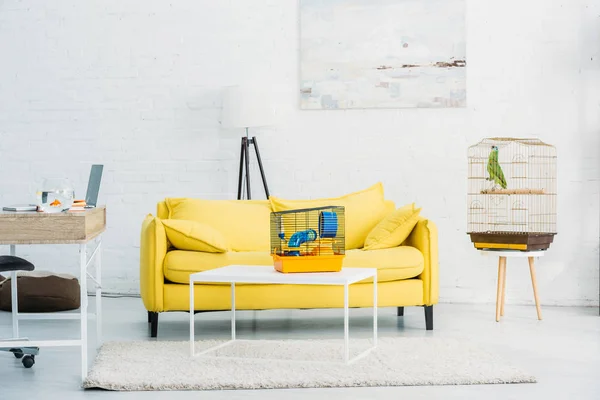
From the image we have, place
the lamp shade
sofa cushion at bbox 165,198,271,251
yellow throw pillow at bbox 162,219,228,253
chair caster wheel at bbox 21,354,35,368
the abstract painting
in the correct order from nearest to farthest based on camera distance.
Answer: chair caster wheel at bbox 21,354,35,368, yellow throw pillow at bbox 162,219,228,253, sofa cushion at bbox 165,198,271,251, the lamp shade, the abstract painting

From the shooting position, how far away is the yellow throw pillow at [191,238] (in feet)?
15.7

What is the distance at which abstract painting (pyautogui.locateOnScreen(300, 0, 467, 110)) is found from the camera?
6082 mm

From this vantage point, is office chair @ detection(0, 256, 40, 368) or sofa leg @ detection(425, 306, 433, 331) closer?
office chair @ detection(0, 256, 40, 368)

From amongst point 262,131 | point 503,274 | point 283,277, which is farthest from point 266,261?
point 262,131

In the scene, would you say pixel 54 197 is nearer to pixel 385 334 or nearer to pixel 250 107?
pixel 385 334

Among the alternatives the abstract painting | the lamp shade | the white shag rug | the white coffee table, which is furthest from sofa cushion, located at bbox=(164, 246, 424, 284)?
the abstract painting

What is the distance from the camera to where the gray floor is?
3395mm

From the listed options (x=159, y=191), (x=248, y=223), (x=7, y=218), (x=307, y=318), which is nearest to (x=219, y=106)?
(x=159, y=191)

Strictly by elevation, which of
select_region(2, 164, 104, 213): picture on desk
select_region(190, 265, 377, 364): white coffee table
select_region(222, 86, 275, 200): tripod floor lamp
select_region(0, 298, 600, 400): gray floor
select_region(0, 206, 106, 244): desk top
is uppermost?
select_region(222, 86, 275, 200): tripod floor lamp

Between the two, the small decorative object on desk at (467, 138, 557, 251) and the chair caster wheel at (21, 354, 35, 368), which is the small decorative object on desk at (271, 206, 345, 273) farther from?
the small decorative object on desk at (467, 138, 557, 251)

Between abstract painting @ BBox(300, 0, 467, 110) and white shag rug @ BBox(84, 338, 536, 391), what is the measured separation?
2.27m

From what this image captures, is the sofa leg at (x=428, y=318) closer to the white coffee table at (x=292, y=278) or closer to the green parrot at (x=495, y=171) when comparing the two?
the white coffee table at (x=292, y=278)

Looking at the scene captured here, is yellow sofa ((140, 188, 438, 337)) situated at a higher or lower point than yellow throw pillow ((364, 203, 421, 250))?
lower

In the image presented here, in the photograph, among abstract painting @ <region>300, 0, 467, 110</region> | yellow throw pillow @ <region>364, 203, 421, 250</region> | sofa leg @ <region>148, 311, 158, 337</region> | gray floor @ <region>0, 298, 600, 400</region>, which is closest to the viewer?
gray floor @ <region>0, 298, 600, 400</region>
